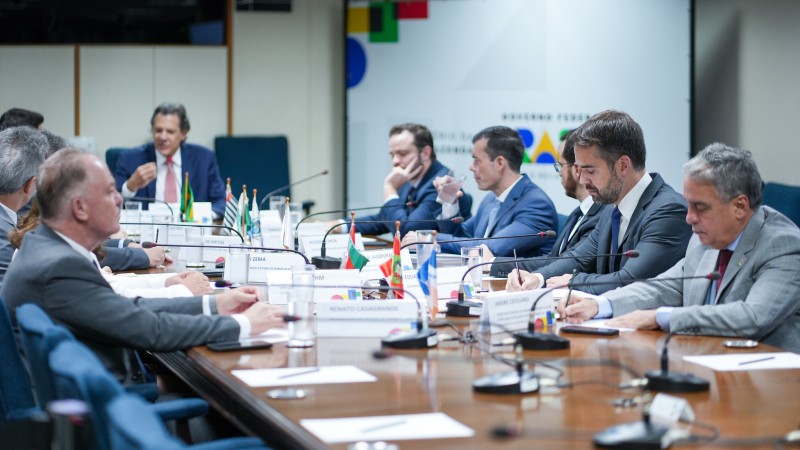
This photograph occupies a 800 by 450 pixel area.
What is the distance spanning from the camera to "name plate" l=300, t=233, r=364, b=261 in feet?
16.3

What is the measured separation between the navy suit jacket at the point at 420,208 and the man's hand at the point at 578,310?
2.88 meters

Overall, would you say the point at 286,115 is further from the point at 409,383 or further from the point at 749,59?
the point at 409,383

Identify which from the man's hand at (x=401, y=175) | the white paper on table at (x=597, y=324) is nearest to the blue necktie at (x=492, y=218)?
the man's hand at (x=401, y=175)

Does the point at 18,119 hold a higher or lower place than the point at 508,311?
higher

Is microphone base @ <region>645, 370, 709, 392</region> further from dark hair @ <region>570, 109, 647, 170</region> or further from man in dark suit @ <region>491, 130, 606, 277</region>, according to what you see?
man in dark suit @ <region>491, 130, 606, 277</region>

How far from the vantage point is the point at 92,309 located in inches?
121

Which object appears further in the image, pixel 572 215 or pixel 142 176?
pixel 142 176

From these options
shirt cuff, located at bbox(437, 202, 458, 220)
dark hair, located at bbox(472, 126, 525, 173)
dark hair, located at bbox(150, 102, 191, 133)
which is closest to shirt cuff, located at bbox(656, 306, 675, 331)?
dark hair, located at bbox(472, 126, 525, 173)

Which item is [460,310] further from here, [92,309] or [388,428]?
[388,428]

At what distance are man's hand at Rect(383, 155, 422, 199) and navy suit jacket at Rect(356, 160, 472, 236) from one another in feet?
0.15

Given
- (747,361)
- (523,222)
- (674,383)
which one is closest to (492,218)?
(523,222)

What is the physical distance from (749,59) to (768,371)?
5.13 metres

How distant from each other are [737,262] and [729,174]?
0.27 metres

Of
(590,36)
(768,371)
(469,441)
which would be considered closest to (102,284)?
(469,441)
